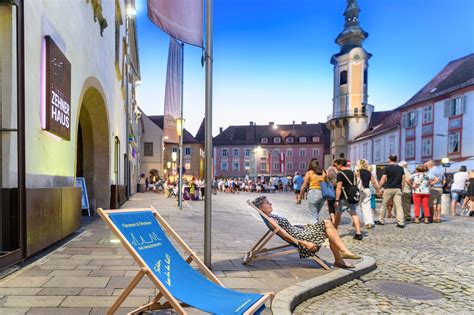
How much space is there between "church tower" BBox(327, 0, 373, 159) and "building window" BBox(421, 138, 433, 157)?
1816cm

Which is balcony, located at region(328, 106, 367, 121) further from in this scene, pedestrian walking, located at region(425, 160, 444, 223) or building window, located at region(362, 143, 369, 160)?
pedestrian walking, located at region(425, 160, 444, 223)

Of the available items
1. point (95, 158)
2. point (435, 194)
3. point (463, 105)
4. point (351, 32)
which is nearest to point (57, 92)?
point (95, 158)

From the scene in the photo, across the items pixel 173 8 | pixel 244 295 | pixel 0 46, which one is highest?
pixel 173 8

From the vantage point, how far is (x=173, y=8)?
4.62m

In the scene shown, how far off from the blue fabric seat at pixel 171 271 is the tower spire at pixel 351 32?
58602 mm

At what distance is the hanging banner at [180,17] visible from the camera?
15.1 ft

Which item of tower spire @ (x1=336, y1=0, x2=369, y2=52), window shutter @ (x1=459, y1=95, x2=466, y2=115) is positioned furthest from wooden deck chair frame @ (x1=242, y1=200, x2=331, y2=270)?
tower spire @ (x1=336, y1=0, x2=369, y2=52)

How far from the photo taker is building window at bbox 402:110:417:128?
4106 centimetres

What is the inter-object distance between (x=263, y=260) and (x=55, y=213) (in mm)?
3642

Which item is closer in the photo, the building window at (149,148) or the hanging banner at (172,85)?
the hanging banner at (172,85)

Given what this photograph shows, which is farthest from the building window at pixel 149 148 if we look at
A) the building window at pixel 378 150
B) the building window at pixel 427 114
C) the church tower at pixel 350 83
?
the building window at pixel 427 114

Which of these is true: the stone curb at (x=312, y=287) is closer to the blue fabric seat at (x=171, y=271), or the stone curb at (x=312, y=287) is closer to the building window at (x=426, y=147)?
the blue fabric seat at (x=171, y=271)

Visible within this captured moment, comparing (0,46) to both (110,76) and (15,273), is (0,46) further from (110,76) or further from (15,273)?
(110,76)

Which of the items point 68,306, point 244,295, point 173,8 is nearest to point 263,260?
point 244,295
